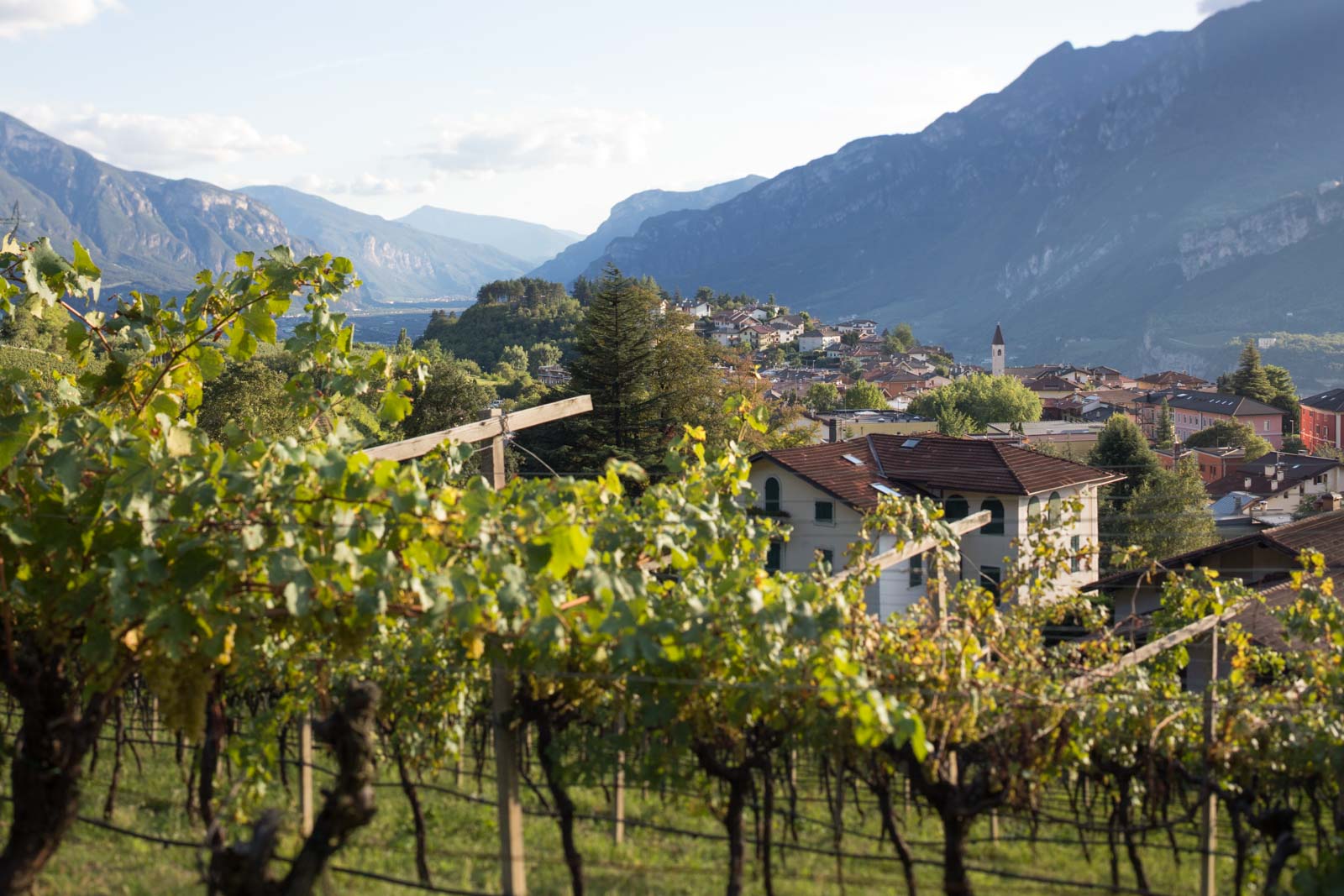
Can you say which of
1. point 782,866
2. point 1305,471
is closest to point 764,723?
point 782,866

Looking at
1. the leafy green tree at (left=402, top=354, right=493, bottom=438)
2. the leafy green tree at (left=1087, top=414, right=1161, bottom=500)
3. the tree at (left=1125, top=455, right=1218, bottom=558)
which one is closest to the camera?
the leafy green tree at (left=402, top=354, right=493, bottom=438)

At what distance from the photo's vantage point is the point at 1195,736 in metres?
6.27

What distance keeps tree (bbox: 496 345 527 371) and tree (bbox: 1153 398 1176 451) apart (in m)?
51.8

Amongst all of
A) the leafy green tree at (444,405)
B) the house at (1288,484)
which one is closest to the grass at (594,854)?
the leafy green tree at (444,405)

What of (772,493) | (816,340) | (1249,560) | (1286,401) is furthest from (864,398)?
(1249,560)

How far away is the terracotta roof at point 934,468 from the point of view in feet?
92.8

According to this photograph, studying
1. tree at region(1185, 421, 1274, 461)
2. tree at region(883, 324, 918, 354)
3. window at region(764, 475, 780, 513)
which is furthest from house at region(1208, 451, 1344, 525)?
tree at region(883, 324, 918, 354)

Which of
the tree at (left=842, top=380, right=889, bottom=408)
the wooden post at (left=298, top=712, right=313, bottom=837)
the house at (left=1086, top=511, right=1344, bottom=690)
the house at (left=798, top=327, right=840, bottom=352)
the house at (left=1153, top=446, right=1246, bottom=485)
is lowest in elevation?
the wooden post at (left=298, top=712, right=313, bottom=837)

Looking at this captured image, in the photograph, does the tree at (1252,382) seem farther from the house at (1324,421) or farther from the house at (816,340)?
the house at (816,340)

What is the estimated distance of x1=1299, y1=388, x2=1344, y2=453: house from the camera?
86.2 m

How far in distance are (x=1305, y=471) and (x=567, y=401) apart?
5539cm

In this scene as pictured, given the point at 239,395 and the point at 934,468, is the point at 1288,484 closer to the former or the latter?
the point at 934,468

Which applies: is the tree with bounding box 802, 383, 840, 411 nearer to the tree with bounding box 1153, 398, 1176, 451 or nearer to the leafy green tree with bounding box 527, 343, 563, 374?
the tree with bounding box 1153, 398, 1176, 451

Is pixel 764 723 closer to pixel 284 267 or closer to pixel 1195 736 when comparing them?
pixel 1195 736
